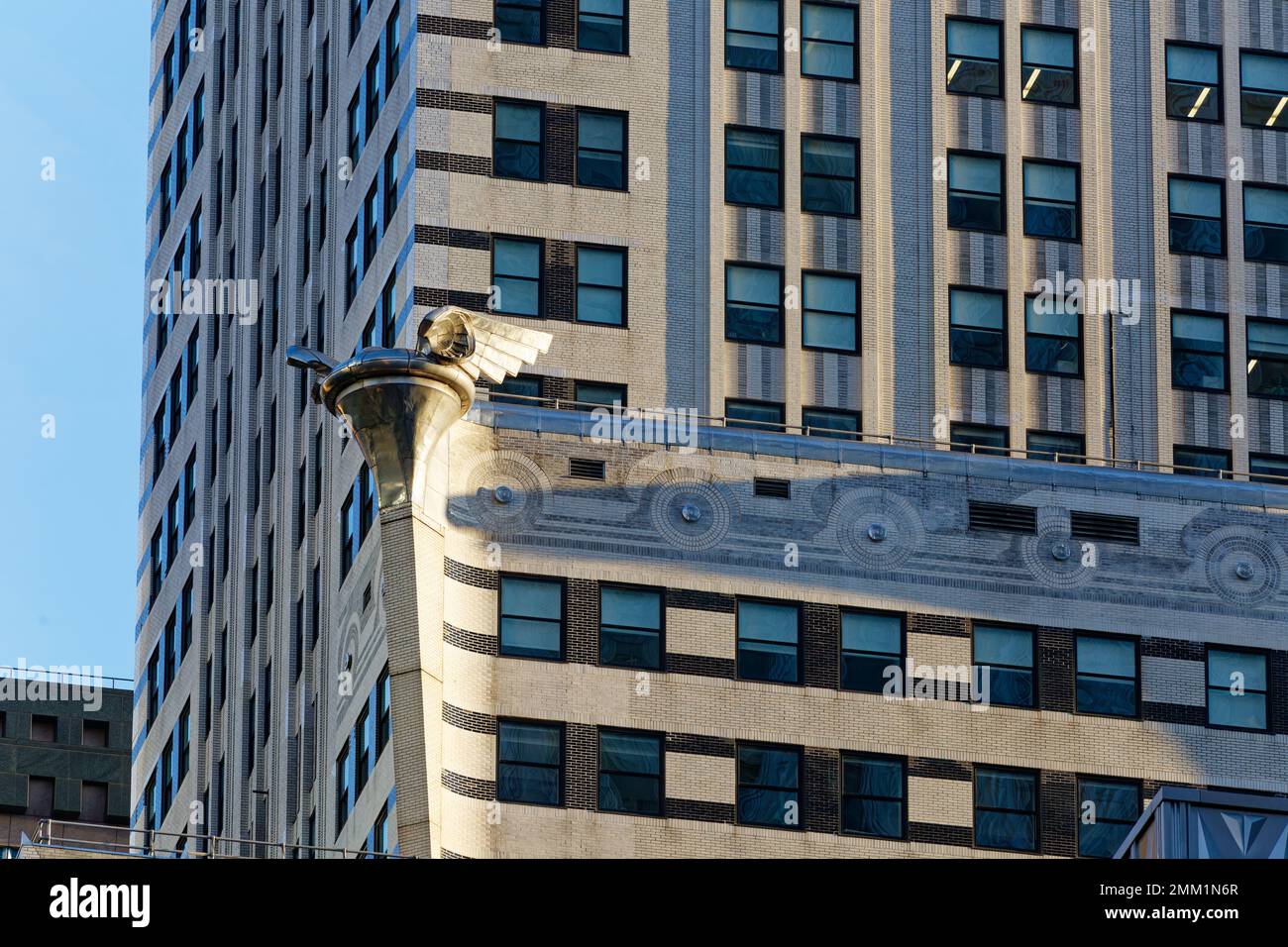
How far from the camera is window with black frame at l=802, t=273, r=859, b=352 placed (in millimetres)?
74688

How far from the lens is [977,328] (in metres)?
76.0

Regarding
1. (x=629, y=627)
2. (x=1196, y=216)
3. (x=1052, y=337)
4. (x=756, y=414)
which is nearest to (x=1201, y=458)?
(x=1052, y=337)

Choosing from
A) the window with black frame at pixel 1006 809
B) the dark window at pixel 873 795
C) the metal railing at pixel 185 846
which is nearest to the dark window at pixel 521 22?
the dark window at pixel 873 795

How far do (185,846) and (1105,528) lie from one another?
29619 mm

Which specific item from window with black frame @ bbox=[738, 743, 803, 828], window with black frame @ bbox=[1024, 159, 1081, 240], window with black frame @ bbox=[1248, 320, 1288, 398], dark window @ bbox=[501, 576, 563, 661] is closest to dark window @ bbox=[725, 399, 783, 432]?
dark window @ bbox=[501, 576, 563, 661]

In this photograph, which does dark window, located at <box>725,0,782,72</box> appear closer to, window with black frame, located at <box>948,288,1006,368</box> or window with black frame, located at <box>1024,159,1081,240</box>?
window with black frame, located at <box>1024,159,1081,240</box>

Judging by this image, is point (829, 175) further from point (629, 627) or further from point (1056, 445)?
point (629, 627)

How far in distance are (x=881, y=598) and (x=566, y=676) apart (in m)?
7.19

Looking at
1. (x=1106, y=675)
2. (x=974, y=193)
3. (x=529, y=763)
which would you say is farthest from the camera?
(x=974, y=193)

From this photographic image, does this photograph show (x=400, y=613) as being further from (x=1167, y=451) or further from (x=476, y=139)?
(x=1167, y=451)

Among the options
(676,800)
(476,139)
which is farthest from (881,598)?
(476,139)

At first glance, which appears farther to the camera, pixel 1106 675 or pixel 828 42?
pixel 828 42

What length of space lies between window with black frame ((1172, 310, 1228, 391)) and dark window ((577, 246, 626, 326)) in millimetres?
13070

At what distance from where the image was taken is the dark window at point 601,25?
75.1 metres
